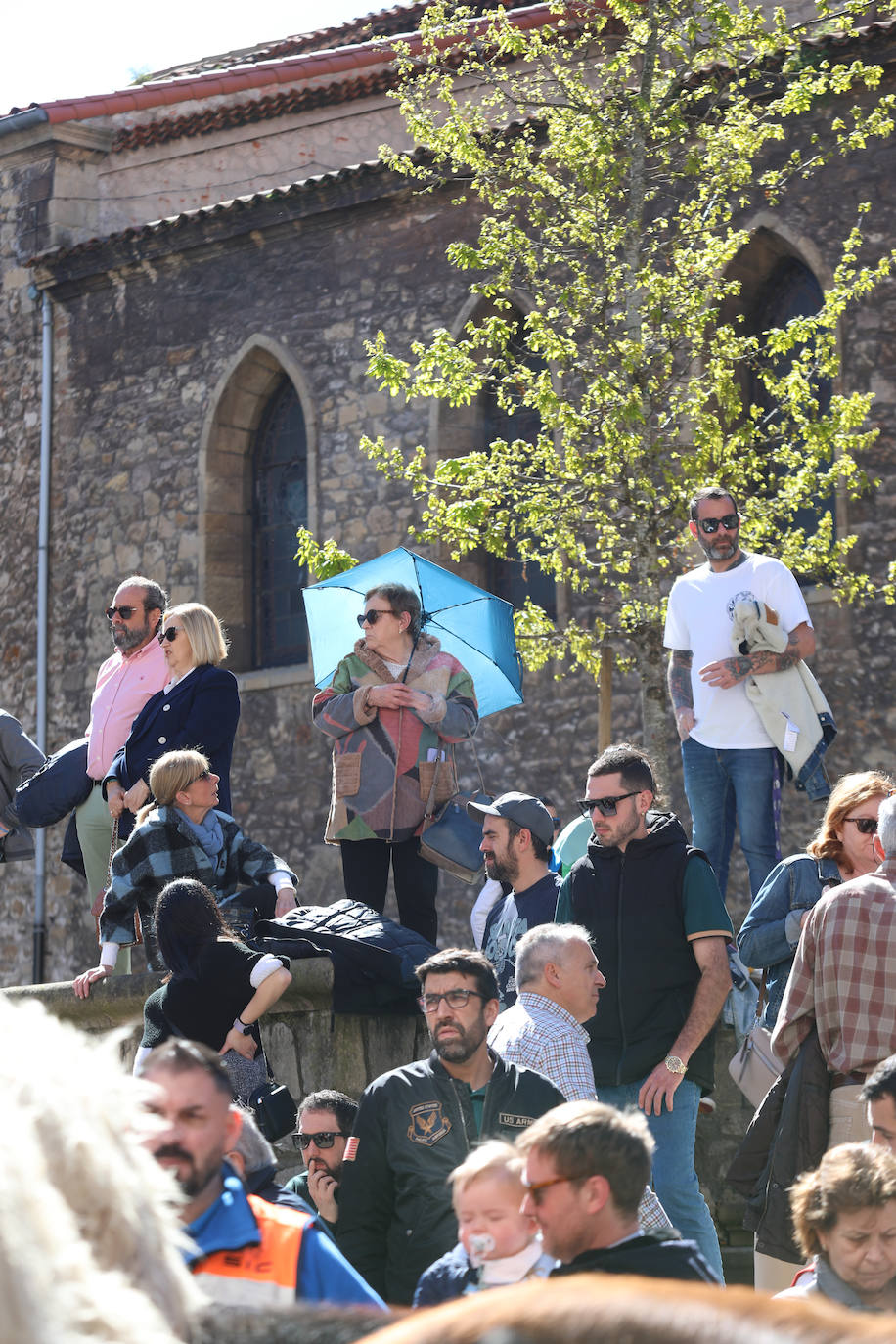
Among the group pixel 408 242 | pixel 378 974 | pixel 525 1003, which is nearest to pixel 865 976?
pixel 525 1003

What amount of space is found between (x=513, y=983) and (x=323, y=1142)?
38.5 inches

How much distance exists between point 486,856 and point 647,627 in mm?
4119

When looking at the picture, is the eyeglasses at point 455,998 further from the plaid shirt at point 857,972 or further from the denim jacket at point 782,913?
the denim jacket at point 782,913

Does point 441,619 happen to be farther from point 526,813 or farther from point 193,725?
point 526,813

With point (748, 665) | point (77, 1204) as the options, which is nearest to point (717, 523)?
point (748, 665)

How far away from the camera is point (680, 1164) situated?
5.74 meters

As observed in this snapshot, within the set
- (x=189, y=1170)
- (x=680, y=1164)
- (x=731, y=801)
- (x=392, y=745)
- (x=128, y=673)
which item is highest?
(x=128, y=673)

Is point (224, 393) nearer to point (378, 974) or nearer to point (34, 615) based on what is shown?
point (34, 615)

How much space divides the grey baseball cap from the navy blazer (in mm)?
1413

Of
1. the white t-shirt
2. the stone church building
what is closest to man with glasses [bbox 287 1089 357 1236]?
the white t-shirt

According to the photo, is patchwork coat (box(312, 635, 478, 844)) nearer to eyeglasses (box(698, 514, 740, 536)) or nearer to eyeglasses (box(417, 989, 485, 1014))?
eyeglasses (box(698, 514, 740, 536))

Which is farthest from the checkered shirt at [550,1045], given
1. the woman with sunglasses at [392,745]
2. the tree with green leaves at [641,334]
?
the tree with green leaves at [641,334]

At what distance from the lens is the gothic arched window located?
1589 cm

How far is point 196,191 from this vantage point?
17359 millimetres
